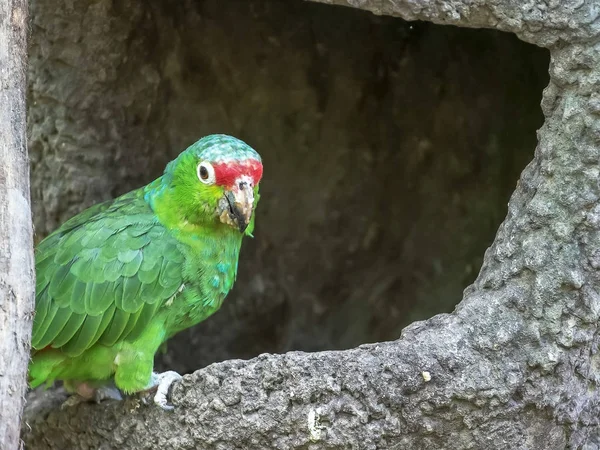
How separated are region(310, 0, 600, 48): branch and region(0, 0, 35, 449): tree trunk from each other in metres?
0.98

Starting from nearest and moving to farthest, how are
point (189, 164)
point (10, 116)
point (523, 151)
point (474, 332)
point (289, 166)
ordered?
point (10, 116) < point (474, 332) < point (189, 164) < point (523, 151) < point (289, 166)

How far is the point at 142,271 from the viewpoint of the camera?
263 centimetres

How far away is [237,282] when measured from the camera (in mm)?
3824

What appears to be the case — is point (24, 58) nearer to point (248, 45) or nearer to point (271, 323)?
point (248, 45)

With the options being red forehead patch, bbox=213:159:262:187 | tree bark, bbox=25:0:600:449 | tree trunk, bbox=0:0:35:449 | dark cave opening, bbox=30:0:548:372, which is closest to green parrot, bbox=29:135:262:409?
red forehead patch, bbox=213:159:262:187

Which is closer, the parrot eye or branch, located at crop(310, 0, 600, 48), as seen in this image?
branch, located at crop(310, 0, 600, 48)

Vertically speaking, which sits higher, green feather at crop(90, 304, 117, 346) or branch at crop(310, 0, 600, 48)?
branch at crop(310, 0, 600, 48)

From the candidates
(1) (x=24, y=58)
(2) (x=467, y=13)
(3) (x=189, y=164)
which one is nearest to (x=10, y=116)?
(1) (x=24, y=58)

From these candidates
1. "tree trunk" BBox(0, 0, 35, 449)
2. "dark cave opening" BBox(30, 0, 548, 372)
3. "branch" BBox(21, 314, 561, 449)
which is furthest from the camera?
"dark cave opening" BBox(30, 0, 548, 372)

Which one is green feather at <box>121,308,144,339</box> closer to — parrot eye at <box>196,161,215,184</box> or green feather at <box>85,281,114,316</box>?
green feather at <box>85,281,114,316</box>

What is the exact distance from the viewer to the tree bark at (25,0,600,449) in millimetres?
2365

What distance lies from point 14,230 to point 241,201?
2.24 ft

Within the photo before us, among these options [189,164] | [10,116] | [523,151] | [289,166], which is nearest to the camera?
[10,116]

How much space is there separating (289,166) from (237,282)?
0.57m
